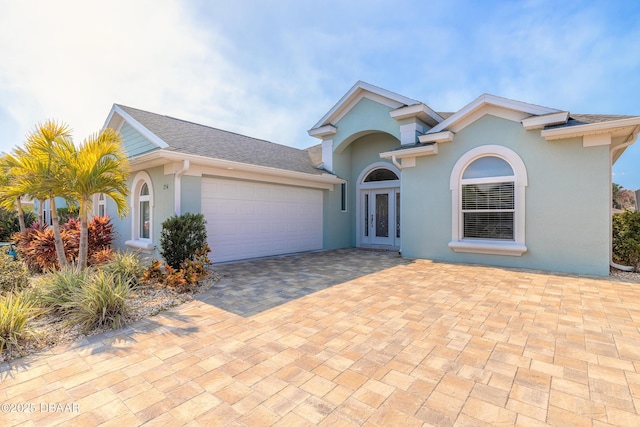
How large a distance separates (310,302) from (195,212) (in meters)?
4.68

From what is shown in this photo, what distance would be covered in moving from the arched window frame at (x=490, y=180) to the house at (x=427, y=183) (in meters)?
0.03

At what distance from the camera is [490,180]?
848 centimetres

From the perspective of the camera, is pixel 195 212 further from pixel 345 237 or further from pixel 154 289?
pixel 345 237

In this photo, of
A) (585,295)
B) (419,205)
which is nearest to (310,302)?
(585,295)

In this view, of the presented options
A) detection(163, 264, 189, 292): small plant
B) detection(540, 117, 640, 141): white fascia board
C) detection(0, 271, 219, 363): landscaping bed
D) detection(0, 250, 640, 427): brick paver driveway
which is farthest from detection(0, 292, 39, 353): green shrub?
detection(540, 117, 640, 141): white fascia board

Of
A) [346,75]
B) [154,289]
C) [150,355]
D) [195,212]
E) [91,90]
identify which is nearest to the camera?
[150,355]

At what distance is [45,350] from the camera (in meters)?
3.62

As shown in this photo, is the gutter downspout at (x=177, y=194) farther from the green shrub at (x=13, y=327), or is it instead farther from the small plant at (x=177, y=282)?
the green shrub at (x=13, y=327)

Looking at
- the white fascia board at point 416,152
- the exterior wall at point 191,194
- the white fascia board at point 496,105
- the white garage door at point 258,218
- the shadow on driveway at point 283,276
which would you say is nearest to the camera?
the shadow on driveway at point 283,276

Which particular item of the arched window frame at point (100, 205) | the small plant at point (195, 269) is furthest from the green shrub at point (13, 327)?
the arched window frame at point (100, 205)

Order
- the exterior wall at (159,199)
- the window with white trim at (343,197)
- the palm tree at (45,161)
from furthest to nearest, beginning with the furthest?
1. the window with white trim at (343,197)
2. the exterior wall at (159,199)
3. the palm tree at (45,161)

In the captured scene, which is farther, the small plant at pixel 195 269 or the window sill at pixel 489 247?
the window sill at pixel 489 247

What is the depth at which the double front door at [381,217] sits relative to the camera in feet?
40.1

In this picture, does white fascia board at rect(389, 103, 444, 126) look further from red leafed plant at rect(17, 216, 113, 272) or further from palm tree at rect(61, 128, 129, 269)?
red leafed plant at rect(17, 216, 113, 272)
